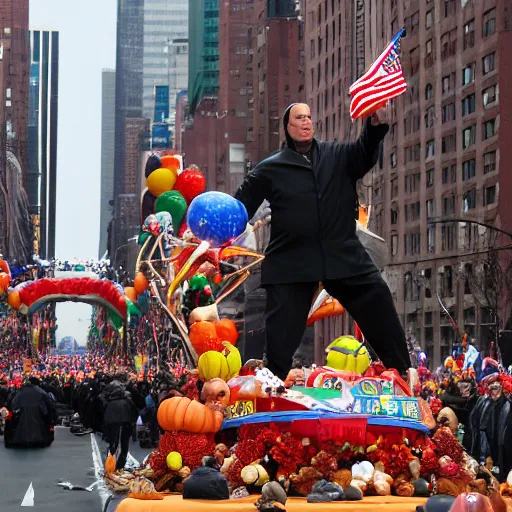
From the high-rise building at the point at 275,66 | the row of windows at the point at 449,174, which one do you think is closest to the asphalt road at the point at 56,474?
the row of windows at the point at 449,174

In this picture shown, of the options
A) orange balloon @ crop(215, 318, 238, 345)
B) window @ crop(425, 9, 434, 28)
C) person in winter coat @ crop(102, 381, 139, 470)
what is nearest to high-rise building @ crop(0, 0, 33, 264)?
window @ crop(425, 9, 434, 28)

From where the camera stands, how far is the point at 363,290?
27.1ft

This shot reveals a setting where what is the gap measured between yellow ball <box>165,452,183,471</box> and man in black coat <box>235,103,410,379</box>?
34.0 inches

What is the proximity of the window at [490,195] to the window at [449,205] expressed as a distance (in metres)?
3.52

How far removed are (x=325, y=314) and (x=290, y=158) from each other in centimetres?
823

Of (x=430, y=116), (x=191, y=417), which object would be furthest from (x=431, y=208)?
(x=191, y=417)

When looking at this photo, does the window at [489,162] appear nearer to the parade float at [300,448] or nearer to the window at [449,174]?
the window at [449,174]

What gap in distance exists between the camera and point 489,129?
176 ft

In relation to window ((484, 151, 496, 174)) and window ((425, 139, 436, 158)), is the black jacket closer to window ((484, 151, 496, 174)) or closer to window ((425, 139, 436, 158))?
window ((484, 151, 496, 174))

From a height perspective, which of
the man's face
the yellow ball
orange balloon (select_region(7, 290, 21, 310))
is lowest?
the yellow ball

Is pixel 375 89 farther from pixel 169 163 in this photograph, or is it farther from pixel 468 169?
pixel 468 169

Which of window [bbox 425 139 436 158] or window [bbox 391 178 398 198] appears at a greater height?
window [bbox 425 139 436 158]

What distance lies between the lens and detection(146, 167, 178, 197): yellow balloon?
27.2m

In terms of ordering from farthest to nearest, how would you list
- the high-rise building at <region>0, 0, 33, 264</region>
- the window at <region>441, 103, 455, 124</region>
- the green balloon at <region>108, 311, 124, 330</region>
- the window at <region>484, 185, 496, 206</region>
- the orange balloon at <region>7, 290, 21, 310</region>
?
the high-rise building at <region>0, 0, 33, 264</region>
the window at <region>441, 103, 455, 124</region>
the green balloon at <region>108, 311, 124, 330</region>
the orange balloon at <region>7, 290, 21, 310</region>
the window at <region>484, 185, 496, 206</region>
